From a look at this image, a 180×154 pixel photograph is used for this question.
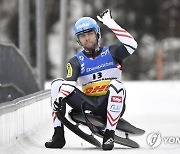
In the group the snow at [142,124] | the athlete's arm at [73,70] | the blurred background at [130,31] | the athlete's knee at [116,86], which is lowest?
the blurred background at [130,31]

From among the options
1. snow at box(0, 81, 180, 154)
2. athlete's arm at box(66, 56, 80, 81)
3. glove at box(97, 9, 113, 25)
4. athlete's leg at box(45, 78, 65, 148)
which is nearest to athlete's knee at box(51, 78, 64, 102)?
athlete's leg at box(45, 78, 65, 148)

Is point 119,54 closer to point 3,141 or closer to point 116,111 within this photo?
point 116,111

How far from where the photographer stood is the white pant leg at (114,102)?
9633mm

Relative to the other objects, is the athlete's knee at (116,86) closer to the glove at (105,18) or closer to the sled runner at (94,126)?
the sled runner at (94,126)

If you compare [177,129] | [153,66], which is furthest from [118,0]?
[177,129]

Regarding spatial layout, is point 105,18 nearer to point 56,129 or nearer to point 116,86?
point 116,86

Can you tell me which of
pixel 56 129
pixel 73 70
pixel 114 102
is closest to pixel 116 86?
pixel 114 102

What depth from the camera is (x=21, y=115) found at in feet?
34.9

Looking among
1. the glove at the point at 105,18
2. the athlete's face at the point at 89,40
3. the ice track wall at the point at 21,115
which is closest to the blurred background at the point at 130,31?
the ice track wall at the point at 21,115

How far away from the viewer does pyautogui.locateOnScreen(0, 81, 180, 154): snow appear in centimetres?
958

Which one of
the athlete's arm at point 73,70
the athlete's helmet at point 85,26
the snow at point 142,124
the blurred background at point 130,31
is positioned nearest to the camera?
the snow at point 142,124

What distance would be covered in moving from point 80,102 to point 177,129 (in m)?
3.46

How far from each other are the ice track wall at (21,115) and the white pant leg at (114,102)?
45.8 inches

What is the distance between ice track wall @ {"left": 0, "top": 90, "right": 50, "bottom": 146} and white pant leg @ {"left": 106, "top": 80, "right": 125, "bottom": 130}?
3.82 ft
